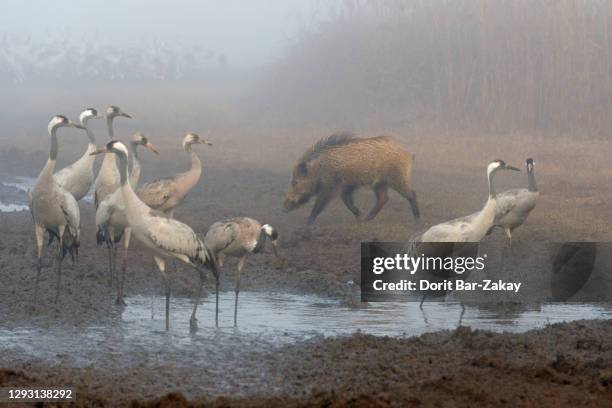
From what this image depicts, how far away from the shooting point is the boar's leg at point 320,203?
12.3 meters

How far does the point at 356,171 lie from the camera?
12305mm

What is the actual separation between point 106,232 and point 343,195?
4.35m

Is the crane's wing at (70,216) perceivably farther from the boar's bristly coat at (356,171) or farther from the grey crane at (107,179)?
the boar's bristly coat at (356,171)

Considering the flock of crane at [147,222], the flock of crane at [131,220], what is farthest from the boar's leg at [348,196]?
the flock of crane at [131,220]

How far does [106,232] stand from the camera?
8.51 m

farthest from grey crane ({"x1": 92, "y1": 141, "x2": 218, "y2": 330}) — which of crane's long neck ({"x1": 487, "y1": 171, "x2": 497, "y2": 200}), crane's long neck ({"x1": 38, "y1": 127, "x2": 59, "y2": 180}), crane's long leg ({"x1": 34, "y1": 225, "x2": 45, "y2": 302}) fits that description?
crane's long neck ({"x1": 487, "y1": 171, "x2": 497, "y2": 200})

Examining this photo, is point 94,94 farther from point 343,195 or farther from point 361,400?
point 361,400

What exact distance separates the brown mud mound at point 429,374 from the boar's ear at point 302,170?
19.0 ft

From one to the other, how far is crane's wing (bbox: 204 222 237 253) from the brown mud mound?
145 cm

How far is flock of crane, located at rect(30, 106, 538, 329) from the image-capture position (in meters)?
7.55

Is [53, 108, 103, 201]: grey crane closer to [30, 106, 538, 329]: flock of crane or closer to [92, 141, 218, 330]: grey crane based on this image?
[30, 106, 538, 329]: flock of crane

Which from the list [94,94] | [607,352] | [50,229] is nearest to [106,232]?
[50,229]

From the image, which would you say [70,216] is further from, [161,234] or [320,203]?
Result: [320,203]

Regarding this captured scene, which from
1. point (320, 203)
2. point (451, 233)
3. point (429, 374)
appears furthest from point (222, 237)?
point (320, 203)
